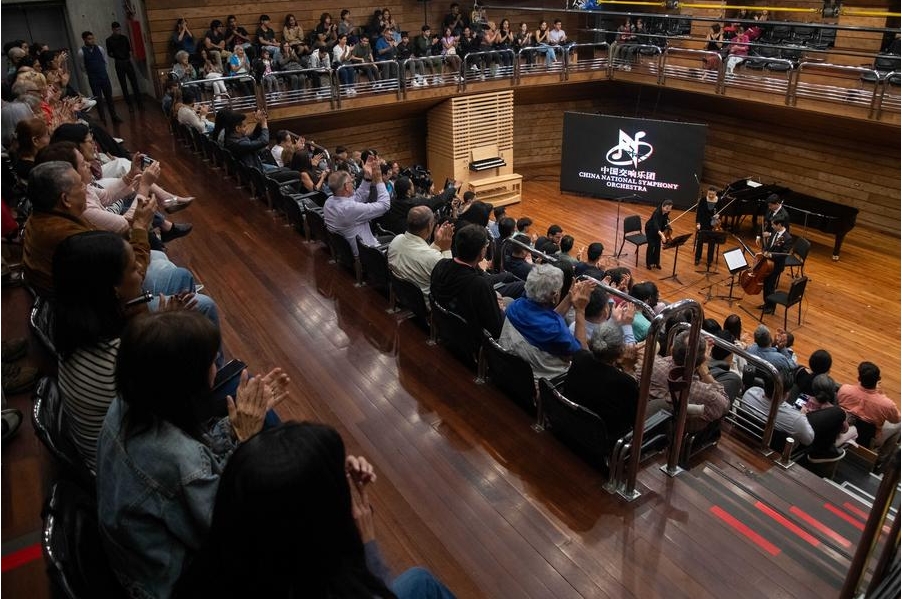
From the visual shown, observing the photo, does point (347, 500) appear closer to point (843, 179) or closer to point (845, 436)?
point (845, 436)

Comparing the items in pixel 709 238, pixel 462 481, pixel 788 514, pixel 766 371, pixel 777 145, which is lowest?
pixel 709 238

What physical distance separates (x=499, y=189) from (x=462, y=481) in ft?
35.9

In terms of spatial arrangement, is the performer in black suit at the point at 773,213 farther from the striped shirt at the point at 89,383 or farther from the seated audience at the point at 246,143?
the striped shirt at the point at 89,383

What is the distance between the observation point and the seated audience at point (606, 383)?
316 centimetres

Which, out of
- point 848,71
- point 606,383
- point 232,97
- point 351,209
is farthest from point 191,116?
point 848,71

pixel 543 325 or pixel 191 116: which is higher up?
pixel 191 116

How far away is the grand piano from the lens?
10305 millimetres

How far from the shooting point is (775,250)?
908cm

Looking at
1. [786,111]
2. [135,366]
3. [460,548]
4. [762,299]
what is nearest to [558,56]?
[786,111]

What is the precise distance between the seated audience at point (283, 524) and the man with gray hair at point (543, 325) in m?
2.35

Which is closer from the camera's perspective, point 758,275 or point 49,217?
point 49,217

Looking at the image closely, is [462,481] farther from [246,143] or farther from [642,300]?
[246,143]

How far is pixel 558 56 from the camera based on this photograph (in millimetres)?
13883

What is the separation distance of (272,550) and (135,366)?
2.05 ft
